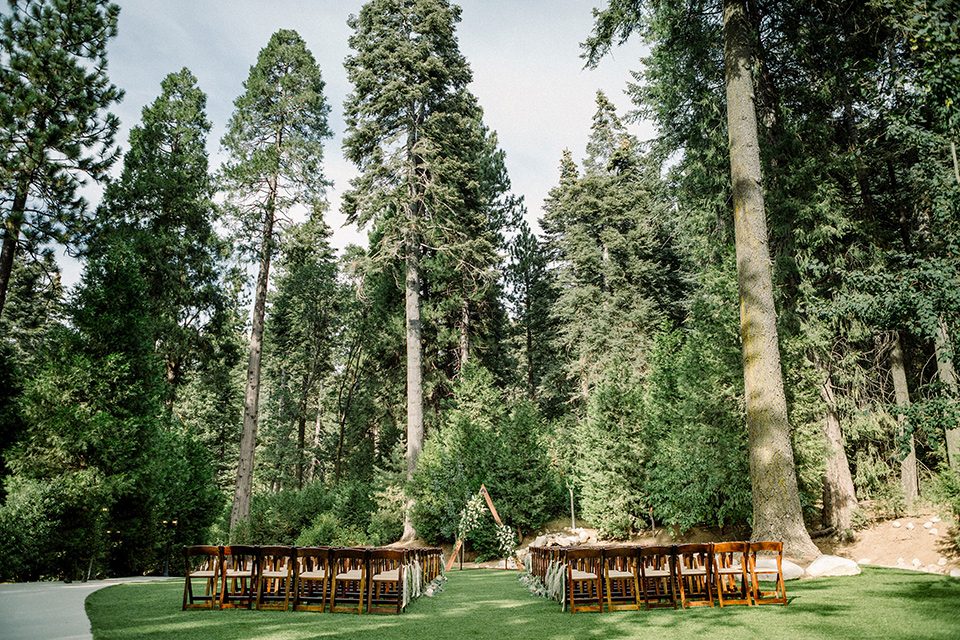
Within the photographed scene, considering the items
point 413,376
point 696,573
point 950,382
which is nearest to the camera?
point 696,573

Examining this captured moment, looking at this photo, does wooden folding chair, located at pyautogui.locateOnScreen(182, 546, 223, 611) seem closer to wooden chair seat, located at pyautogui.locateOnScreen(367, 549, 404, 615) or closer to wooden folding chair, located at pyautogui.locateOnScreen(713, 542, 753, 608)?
wooden chair seat, located at pyautogui.locateOnScreen(367, 549, 404, 615)

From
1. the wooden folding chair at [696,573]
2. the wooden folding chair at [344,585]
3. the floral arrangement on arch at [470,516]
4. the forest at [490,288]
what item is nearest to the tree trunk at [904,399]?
the forest at [490,288]

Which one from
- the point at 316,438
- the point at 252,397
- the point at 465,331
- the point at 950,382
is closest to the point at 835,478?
the point at 950,382

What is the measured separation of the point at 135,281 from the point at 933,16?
51.8 ft

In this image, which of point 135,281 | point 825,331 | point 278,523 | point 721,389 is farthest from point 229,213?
point 825,331

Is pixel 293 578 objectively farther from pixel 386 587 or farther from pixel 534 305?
pixel 534 305

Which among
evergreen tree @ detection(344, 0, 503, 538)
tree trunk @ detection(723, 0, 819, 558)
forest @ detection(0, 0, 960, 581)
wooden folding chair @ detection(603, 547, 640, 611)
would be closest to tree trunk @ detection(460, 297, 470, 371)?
forest @ detection(0, 0, 960, 581)

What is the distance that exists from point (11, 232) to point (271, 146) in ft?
26.9

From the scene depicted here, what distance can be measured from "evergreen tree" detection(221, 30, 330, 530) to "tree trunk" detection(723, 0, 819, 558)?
553 inches

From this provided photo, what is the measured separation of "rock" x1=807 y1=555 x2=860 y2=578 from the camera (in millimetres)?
7051

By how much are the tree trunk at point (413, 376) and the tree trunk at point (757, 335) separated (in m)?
11.1

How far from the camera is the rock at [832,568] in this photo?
23.1 feet

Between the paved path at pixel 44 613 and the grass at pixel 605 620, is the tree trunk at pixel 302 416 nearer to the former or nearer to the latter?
the paved path at pixel 44 613

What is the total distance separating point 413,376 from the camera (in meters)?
17.7
